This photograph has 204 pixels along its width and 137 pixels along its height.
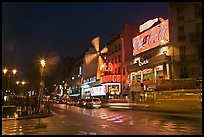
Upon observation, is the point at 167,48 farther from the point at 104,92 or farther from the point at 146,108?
the point at 104,92

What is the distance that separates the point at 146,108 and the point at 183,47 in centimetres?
1143

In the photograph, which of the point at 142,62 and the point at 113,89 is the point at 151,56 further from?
the point at 113,89

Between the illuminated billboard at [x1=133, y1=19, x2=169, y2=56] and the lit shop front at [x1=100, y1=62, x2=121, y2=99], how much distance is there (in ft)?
34.6

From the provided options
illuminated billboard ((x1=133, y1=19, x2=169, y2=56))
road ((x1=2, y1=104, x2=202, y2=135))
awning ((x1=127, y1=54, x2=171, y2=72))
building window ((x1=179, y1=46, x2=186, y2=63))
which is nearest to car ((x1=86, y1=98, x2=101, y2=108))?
awning ((x1=127, y1=54, x2=171, y2=72))

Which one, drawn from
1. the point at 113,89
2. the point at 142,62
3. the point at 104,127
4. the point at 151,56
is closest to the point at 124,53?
the point at 113,89

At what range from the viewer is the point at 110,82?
68.4 metres

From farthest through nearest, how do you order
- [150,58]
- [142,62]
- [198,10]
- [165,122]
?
[142,62] < [150,58] < [198,10] < [165,122]

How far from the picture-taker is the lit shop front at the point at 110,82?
67.4 metres

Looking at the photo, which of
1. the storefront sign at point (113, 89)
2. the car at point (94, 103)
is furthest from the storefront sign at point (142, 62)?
the storefront sign at point (113, 89)

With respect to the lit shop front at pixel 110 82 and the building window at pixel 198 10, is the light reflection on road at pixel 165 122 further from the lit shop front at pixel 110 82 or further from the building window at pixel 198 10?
the lit shop front at pixel 110 82

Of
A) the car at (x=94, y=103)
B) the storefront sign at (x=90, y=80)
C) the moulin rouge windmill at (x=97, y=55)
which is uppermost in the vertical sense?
the moulin rouge windmill at (x=97, y=55)

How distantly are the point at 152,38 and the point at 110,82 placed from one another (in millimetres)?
20108

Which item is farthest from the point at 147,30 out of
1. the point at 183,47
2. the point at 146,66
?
the point at 183,47

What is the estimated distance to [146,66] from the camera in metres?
52.3
